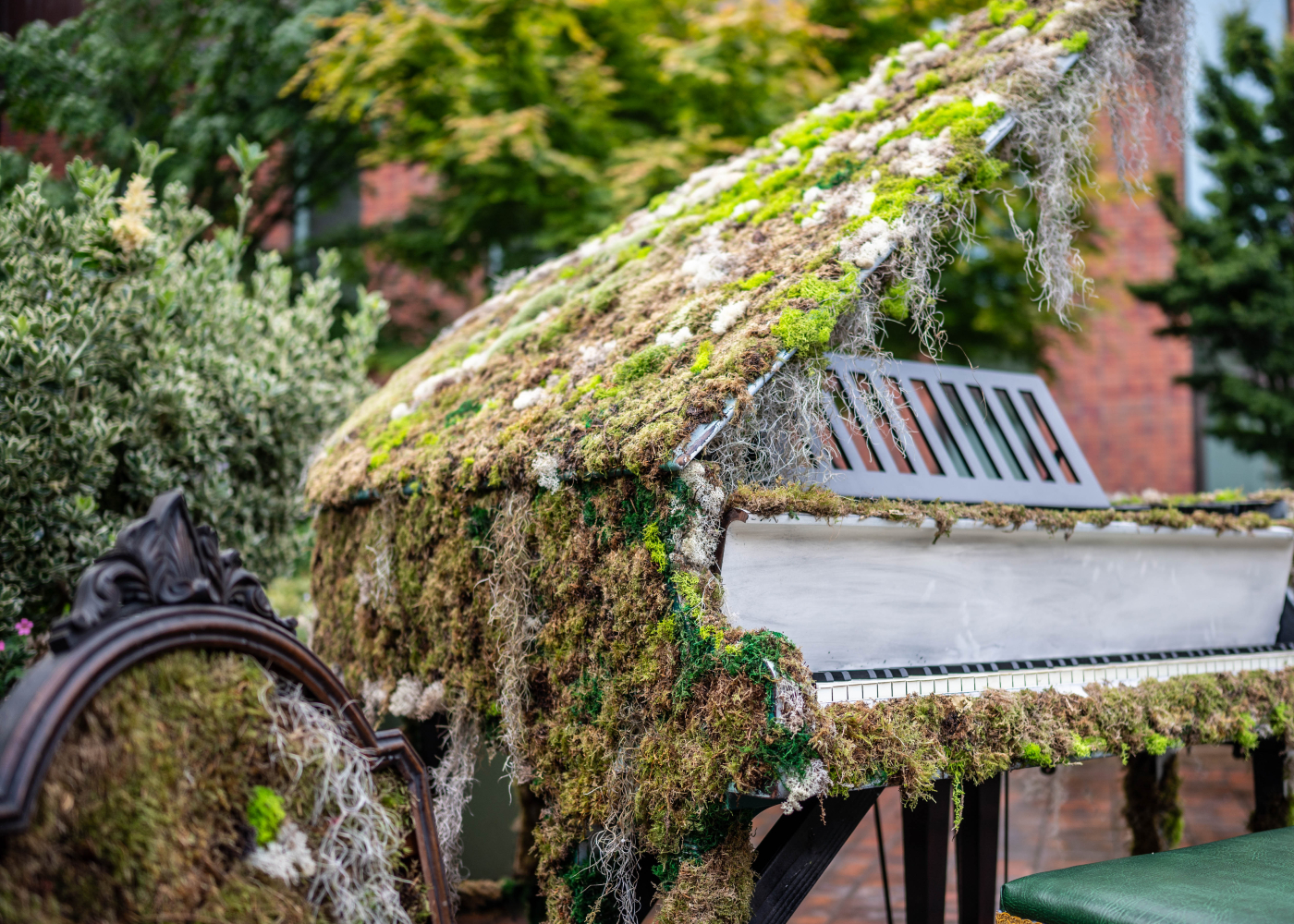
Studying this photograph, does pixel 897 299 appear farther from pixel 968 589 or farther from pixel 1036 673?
pixel 1036 673

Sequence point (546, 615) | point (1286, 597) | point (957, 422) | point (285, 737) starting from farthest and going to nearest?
point (1286, 597) < point (957, 422) < point (546, 615) < point (285, 737)

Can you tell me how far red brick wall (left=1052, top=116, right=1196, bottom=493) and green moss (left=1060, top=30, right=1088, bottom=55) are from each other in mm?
8137

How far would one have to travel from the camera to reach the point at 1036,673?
2553 millimetres

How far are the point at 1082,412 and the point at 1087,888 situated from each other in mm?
9424

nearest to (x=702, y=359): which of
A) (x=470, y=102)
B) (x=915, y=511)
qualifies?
(x=915, y=511)

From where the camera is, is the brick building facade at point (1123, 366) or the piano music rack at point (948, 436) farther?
the brick building facade at point (1123, 366)

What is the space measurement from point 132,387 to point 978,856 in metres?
3.92

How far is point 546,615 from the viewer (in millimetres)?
2678

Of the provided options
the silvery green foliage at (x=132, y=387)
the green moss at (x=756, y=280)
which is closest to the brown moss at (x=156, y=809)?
the green moss at (x=756, y=280)

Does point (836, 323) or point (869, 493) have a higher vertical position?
point (836, 323)

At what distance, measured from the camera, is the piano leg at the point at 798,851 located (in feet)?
7.54

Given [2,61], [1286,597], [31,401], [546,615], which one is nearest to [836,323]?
[546,615]

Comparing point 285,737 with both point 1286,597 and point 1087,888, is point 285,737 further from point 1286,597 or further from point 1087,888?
point 1286,597

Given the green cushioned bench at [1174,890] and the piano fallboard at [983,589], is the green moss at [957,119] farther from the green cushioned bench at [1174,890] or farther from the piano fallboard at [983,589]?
the green cushioned bench at [1174,890]
